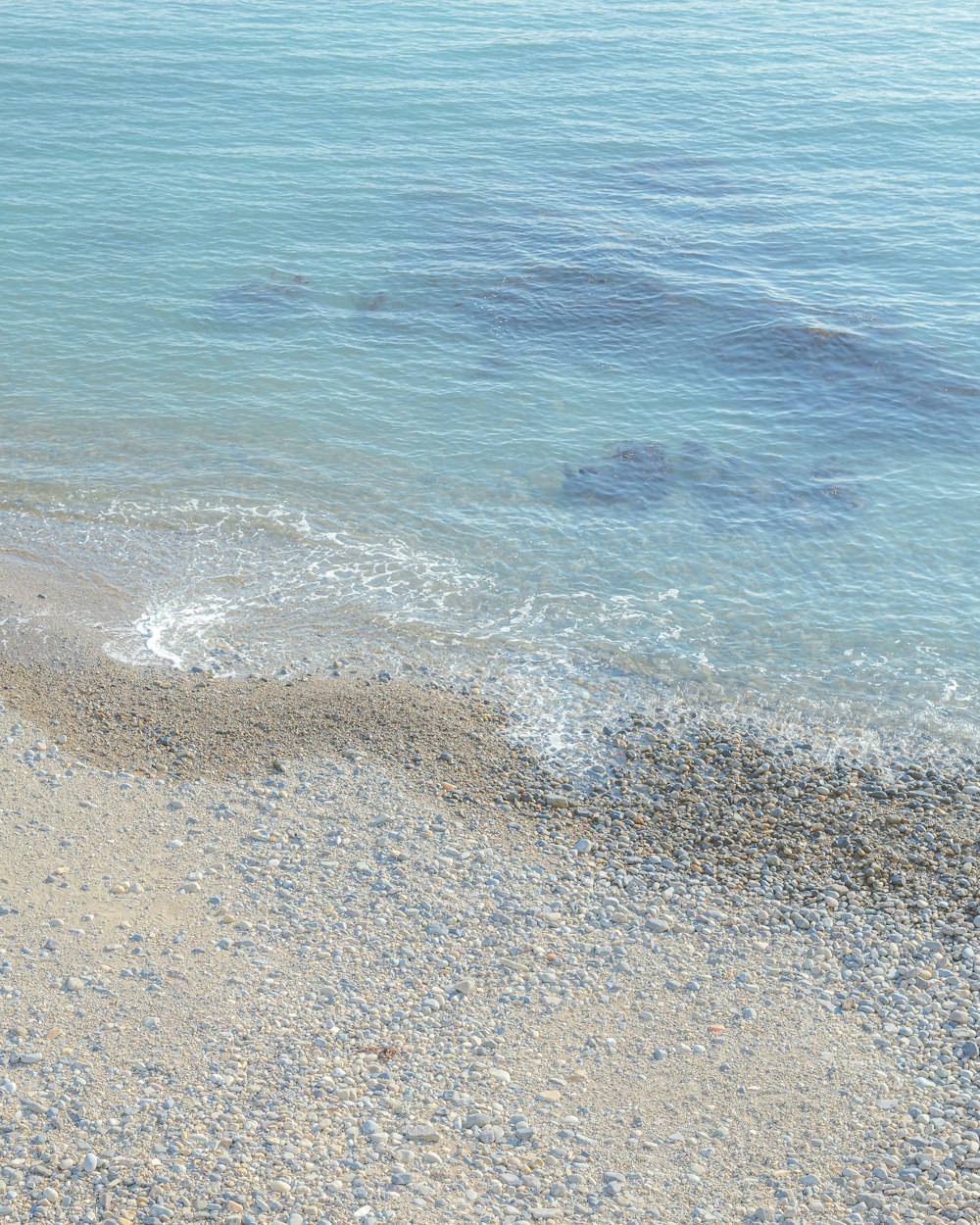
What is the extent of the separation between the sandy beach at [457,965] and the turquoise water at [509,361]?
274 cm

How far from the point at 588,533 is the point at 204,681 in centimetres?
1060

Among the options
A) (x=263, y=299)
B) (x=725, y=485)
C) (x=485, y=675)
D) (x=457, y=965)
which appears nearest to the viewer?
(x=457, y=965)

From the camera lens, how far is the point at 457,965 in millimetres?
16359

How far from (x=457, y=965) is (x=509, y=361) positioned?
22838 mm

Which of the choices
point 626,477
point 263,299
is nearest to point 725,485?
point 626,477

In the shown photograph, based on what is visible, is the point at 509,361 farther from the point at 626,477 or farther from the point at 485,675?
the point at 485,675

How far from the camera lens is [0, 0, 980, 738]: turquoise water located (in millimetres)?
25109

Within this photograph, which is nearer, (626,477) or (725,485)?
(725,485)

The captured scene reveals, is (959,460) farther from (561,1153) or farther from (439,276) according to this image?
(561,1153)

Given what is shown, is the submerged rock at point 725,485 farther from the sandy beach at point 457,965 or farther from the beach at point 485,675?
the sandy beach at point 457,965

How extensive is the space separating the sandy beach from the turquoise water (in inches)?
108

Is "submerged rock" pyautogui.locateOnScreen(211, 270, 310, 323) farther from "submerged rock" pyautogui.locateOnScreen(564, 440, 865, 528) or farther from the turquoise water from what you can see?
"submerged rock" pyautogui.locateOnScreen(564, 440, 865, 528)

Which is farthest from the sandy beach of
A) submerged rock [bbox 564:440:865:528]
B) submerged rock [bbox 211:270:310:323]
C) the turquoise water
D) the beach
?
submerged rock [bbox 211:270:310:323]

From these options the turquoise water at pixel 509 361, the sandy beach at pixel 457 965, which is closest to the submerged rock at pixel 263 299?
the turquoise water at pixel 509 361
